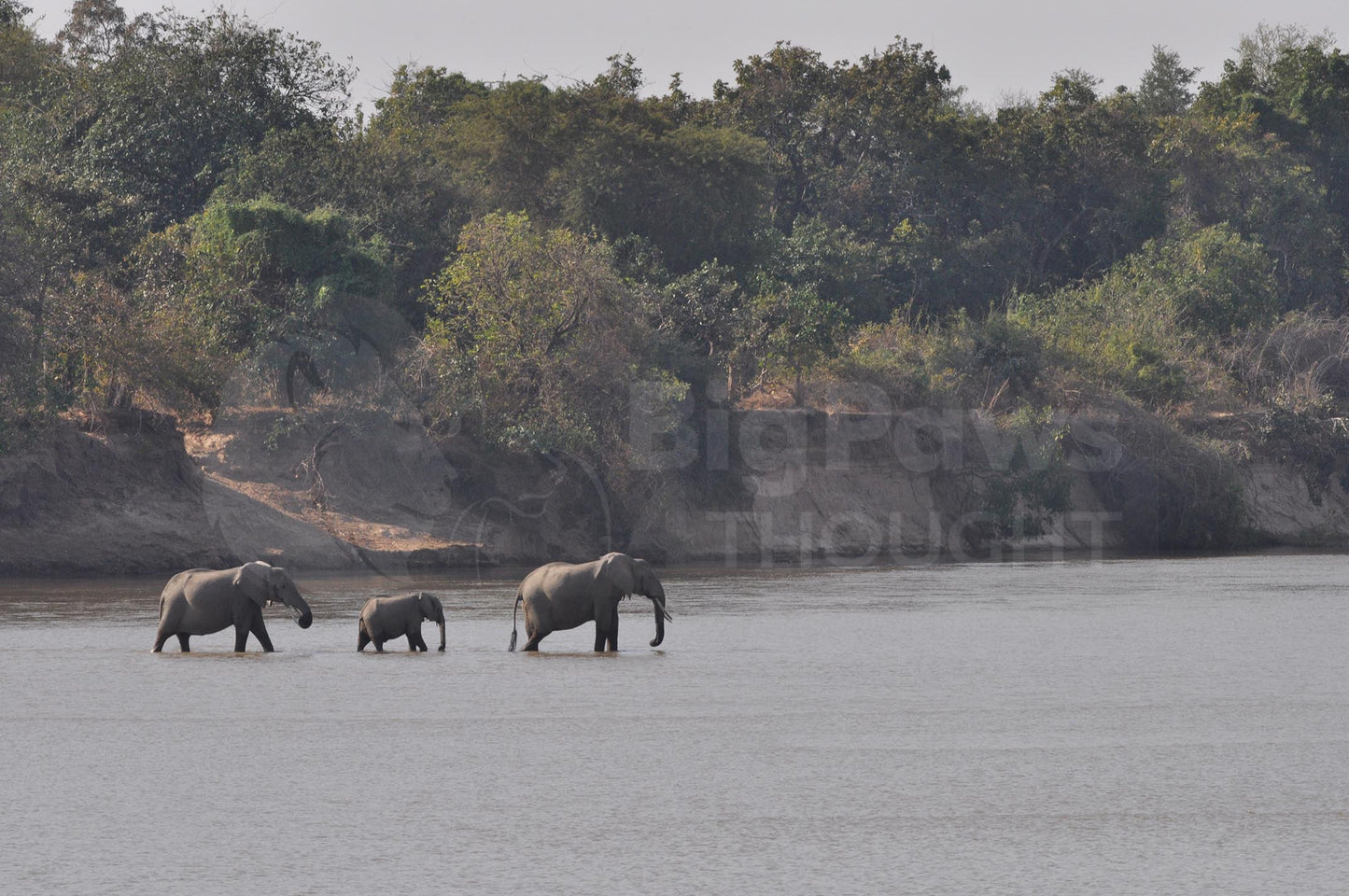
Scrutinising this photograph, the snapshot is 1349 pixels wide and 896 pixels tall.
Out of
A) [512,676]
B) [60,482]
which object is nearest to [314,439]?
[60,482]

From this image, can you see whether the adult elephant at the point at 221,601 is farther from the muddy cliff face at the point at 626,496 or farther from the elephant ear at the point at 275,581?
the muddy cliff face at the point at 626,496

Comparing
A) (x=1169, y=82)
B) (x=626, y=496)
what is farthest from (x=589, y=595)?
(x=1169, y=82)

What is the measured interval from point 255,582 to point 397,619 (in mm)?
1752

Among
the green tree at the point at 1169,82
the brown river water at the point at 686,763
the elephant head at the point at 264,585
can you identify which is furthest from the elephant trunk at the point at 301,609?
the green tree at the point at 1169,82

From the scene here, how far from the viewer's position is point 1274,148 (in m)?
77.4

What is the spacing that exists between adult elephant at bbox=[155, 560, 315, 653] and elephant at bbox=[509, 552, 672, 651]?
2783 mm

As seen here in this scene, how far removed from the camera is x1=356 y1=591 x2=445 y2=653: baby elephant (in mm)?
21516

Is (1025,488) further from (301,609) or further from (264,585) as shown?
(264,585)

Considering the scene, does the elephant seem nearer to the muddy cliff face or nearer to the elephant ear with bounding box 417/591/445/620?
the elephant ear with bounding box 417/591/445/620

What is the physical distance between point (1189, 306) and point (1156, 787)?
56622 millimetres

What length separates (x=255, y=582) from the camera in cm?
2100

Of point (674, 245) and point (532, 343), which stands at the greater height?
point (674, 245)

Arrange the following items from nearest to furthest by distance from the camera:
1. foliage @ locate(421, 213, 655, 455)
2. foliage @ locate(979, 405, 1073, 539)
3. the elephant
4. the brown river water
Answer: the brown river water, the elephant, foliage @ locate(421, 213, 655, 455), foliage @ locate(979, 405, 1073, 539)

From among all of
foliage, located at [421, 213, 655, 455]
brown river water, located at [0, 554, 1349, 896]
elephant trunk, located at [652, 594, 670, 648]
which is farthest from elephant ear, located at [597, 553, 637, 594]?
foliage, located at [421, 213, 655, 455]
